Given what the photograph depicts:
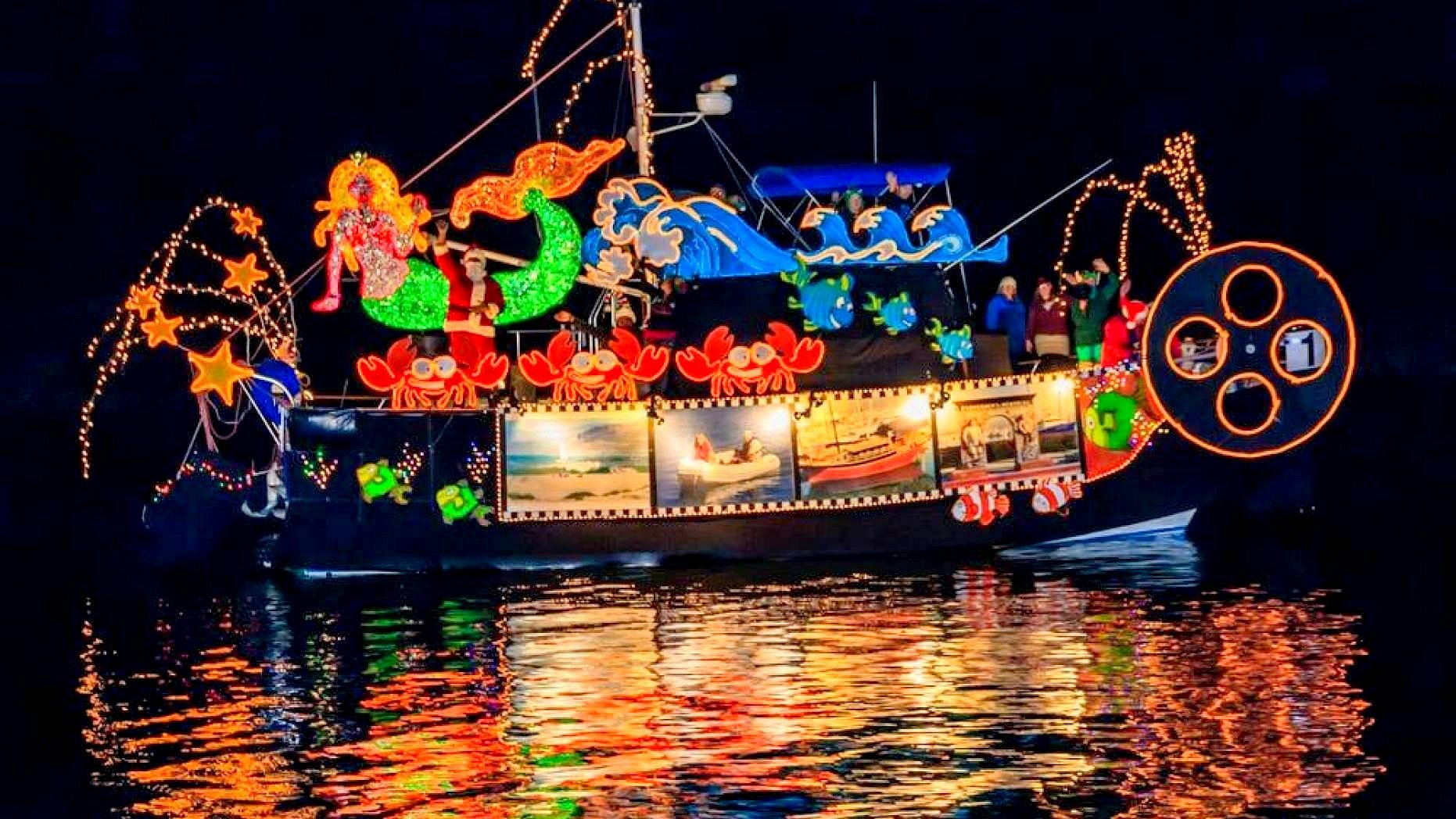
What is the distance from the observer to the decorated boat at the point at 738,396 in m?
39.5

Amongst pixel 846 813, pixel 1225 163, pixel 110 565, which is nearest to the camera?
pixel 846 813

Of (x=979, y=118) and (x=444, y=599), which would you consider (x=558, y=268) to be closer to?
(x=444, y=599)

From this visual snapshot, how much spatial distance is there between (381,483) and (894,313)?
6.32 metres

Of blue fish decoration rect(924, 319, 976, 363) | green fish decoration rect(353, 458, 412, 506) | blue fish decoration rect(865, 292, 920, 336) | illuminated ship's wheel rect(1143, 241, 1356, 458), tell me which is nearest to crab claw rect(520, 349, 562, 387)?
green fish decoration rect(353, 458, 412, 506)

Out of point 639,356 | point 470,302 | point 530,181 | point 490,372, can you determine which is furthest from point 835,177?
point 490,372

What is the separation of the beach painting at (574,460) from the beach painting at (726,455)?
1.08 feet

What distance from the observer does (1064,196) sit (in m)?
68.1

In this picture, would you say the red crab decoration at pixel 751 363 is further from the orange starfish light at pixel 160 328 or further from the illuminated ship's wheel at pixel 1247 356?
the orange starfish light at pixel 160 328

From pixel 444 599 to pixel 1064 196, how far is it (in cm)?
3241

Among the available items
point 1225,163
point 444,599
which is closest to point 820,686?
point 444,599

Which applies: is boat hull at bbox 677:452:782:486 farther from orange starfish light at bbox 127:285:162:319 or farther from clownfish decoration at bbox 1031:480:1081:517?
orange starfish light at bbox 127:285:162:319

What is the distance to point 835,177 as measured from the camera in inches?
1604

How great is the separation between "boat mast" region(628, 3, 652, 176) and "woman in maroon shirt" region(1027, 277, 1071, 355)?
16.5 feet

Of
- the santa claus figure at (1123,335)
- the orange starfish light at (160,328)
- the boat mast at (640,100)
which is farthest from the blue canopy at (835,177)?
the orange starfish light at (160,328)
